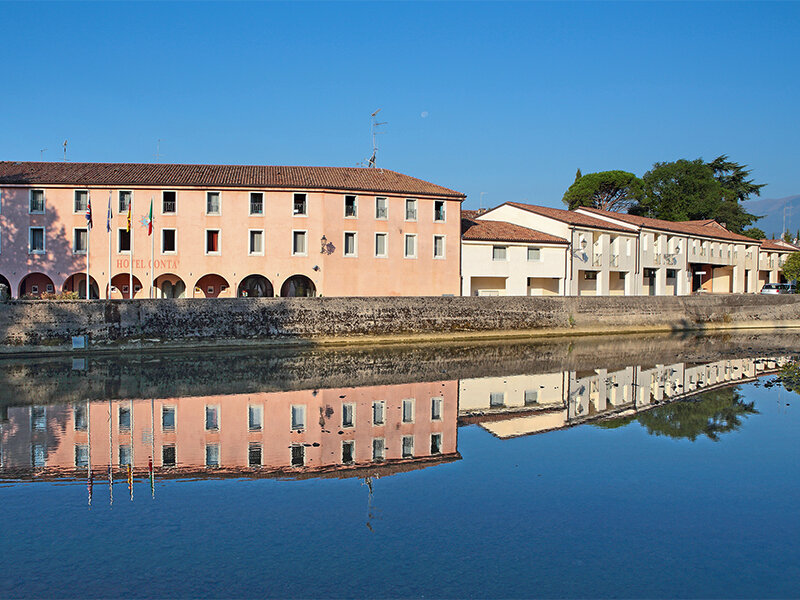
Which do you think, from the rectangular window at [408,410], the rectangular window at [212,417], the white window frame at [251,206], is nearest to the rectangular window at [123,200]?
the white window frame at [251,206]

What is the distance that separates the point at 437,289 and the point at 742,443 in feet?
91.0

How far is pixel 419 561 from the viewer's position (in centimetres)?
859

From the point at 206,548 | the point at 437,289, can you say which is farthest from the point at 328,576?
the point at 437,289

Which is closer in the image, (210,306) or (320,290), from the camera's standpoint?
(210,306)

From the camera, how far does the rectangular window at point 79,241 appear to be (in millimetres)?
38031

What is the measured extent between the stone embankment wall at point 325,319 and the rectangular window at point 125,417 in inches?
508

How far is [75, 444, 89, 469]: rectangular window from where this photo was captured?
13.2 m

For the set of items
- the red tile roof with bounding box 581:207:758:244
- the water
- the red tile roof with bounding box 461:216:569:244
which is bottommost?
the water

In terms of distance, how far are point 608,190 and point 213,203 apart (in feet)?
174

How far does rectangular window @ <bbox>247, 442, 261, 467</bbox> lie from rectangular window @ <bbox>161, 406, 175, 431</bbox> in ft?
9.12

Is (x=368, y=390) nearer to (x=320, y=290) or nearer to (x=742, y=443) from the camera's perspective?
(x=742, y=443)

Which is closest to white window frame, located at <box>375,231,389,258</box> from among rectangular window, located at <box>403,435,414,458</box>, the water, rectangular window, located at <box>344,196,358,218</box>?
rectangular window, located at <box>344,196,358,218</box>

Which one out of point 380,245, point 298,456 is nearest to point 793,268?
point 380,245

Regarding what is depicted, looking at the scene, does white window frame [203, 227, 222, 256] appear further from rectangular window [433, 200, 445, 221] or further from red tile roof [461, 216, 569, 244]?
red tile roof [461, 216, 569, 244]
